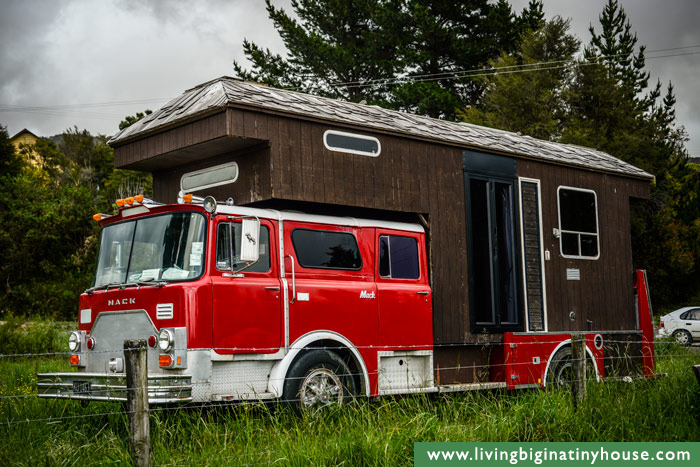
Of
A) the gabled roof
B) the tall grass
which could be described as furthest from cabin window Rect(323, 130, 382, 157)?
the tall grass

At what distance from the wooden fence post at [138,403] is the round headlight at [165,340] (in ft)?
5.17

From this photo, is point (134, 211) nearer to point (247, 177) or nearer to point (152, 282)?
point (152, 282)

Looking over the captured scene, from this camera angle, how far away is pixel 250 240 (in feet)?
25.6

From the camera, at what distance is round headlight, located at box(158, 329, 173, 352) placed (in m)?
7.36

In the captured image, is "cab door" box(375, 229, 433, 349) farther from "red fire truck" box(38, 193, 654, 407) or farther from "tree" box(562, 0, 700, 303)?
"tree" box(562, 0, 700, 303)

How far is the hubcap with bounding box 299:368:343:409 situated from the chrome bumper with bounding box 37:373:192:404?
1434mm

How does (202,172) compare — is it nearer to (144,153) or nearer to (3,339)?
(144,153)

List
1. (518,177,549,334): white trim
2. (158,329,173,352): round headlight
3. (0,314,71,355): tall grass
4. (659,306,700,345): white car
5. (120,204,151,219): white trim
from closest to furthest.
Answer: (158,329,173,352): round headlight < (120,204,151,219): white trim < (518,177,549,334): white trim < (0,314,71,355): tall grass < (659,306,700,345): white car

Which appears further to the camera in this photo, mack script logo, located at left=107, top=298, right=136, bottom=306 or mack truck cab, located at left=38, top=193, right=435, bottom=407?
mack script logo, located at left=107, top=298, right=136, bottom=306

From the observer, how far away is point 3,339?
16172mm

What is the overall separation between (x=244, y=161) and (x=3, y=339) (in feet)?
32.3

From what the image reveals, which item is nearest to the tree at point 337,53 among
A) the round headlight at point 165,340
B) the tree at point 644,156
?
the tree at point 644,156

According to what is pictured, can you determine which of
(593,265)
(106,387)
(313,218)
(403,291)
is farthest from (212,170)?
(593,265)

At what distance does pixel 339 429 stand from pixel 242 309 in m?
1.59
